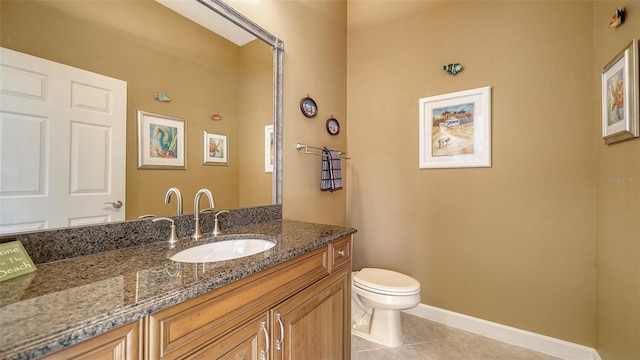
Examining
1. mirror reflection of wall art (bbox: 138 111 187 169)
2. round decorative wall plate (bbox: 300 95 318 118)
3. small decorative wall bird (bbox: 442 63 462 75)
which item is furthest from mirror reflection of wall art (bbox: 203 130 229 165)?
small decorative wall bird (bbox: 442 63 462 75)

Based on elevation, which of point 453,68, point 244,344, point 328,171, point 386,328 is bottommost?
point 386,328

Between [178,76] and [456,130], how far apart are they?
191cm

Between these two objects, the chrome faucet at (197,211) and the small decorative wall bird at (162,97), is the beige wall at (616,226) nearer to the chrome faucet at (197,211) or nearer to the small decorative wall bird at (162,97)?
the chrome faucet at (197,211)

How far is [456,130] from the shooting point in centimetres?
192

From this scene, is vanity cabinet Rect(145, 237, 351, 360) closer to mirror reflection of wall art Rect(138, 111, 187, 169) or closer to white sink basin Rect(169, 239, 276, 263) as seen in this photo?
white sink basin Rect(169, 239, 276, 263)

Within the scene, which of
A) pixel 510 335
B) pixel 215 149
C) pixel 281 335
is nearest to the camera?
pixel 281 335

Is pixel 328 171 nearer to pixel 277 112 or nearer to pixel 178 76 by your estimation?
pixel 277 112

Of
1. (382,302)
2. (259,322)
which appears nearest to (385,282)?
(382,302)

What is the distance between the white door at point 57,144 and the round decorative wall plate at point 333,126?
1.47 m

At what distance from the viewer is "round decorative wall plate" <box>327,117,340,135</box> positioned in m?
2.16

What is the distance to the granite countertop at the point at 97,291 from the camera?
43 cm

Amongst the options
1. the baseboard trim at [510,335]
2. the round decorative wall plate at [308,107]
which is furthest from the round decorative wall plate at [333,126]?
the baseboard trim at [510,335]

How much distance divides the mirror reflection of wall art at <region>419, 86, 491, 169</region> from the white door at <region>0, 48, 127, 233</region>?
78.4 inches

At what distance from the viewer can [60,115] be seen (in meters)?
0.81
